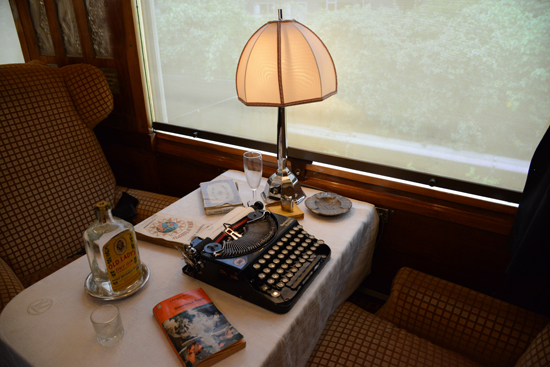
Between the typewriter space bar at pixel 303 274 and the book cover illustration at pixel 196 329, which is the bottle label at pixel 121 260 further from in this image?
the typewriter space bar at pixel 303 274

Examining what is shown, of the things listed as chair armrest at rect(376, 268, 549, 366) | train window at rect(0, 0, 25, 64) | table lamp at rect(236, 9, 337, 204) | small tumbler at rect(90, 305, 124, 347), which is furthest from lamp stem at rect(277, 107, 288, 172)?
train window at rect(0, 0, 25, 64)

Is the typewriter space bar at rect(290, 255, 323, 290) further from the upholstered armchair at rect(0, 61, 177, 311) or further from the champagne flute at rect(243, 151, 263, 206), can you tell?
the upholstered armchair at rect(0, 61, 177, 311)

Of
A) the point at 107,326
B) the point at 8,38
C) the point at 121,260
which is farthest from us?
the point at 8,38

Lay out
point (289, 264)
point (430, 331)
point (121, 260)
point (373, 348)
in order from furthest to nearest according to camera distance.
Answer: point (430, 331), point (373, 348), point (289, 264), point (121, 260)

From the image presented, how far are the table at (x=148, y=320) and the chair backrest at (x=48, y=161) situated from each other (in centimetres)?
62

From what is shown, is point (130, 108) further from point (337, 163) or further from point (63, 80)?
point (337, 163)

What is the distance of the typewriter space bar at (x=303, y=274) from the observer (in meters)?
0.98

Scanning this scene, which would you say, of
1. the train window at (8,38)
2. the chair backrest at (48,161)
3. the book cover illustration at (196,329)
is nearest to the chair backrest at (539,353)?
the book cover illustration at (196,329)

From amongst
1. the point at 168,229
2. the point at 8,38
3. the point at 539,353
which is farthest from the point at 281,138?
the point at 8,38

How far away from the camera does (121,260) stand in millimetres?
940

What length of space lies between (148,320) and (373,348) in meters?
0.72

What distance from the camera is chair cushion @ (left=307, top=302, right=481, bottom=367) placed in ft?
3.63

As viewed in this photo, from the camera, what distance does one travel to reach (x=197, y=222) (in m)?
1.29

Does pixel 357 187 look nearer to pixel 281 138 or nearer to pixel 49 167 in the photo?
pixel 281 138
